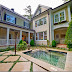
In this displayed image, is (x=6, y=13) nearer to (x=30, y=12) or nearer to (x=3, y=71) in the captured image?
(x=3, y=71)

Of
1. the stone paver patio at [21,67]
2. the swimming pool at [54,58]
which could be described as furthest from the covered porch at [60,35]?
the stone paver patio at [21,67]

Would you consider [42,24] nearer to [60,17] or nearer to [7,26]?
[60,17]

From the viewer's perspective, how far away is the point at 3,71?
2115mm

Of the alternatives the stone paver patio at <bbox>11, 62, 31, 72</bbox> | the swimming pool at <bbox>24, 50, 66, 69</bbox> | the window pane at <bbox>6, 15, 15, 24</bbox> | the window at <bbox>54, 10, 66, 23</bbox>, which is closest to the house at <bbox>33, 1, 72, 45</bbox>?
the window at <bbox>54, 10, 66, 23</bbox>

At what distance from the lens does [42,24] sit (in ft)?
38.4

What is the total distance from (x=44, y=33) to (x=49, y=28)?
65.0 inches

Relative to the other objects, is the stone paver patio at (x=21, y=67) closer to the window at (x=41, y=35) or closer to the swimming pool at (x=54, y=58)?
the swimming pool at (x=54, y=58)

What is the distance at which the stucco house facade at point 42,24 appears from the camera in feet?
26.9

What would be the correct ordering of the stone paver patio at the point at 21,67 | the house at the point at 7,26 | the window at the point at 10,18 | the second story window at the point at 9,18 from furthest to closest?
the window at the point at 10,18, the second story window at the point at 9,18, the house at the point at 7,26, the stone paver patio at the point at 21,67

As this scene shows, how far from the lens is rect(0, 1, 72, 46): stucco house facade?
26.9 ft

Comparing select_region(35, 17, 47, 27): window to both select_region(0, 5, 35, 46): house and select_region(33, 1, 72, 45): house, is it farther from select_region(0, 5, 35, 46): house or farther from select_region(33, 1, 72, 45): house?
select_region(0, 5, 35, 46): house

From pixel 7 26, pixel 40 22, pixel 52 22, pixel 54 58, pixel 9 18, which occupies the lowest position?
pixel 54 58

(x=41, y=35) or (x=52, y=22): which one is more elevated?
(x=52, y=22)

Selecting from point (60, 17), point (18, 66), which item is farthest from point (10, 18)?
point (18, 66)
